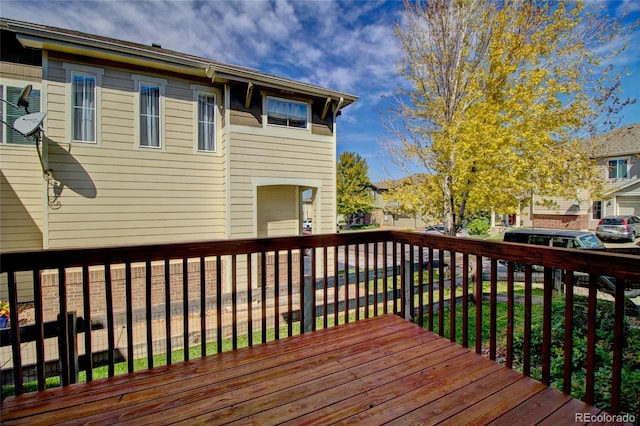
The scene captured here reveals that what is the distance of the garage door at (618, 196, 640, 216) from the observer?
16.1 meters

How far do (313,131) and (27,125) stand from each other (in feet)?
17.0

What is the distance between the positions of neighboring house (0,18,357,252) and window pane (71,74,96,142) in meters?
0.02

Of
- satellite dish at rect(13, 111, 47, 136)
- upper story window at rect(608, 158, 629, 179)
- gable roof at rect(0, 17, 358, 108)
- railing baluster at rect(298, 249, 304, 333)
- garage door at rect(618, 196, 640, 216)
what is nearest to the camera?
railing baluster at rect(298, 249, 304, 333)

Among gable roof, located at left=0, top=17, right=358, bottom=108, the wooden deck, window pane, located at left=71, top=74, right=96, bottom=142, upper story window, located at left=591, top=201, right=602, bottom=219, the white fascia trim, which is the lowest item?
the wooden deck

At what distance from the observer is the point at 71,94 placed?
5406 millimetres

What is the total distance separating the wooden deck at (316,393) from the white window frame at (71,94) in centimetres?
535

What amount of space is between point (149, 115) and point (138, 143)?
631mm

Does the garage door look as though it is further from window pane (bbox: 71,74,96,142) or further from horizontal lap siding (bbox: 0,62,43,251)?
horizontal lap siding (bbox: 0,62,43,251)

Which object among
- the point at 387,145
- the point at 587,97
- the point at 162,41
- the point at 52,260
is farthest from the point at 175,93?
the point at 587,97

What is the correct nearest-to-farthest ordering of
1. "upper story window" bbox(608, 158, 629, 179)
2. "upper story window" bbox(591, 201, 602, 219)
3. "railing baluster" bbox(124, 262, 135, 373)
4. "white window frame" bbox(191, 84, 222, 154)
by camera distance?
"railing baluster" bbox(124, 262, 135, 373), "white window frame" bbox(191, 84, 222, 154), "upper story window" bbox(608, 158, 629, 179), "upper story window" bbox(591, 201, 602, 219)

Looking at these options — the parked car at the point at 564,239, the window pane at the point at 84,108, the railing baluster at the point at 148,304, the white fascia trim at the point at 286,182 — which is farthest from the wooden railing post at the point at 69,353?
the parked car at the point at 564,239

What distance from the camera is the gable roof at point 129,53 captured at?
16.2ft

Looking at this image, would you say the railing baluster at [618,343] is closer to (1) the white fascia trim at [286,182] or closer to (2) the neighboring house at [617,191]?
(1) the white fascia trim at [286,182]

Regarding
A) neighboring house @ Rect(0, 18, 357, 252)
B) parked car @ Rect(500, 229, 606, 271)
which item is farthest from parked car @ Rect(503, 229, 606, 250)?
neighboring house @ Rect(0, 18, 357, 252)
